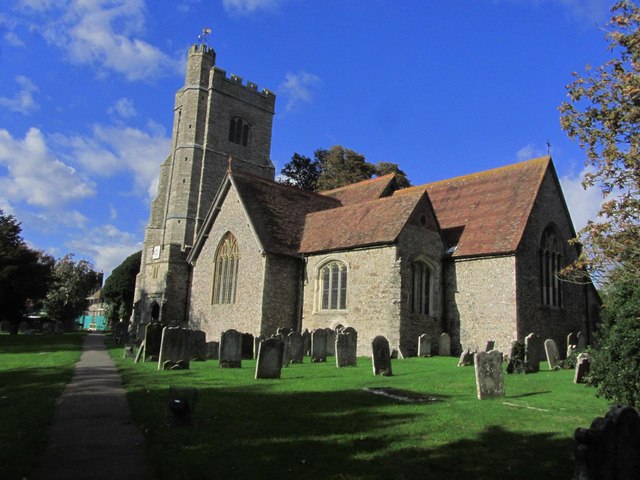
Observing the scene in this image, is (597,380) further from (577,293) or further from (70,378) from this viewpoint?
(577,293)

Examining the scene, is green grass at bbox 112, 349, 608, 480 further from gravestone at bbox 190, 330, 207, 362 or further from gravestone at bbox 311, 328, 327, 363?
gravestone at bbox 190, 330, 207, 362

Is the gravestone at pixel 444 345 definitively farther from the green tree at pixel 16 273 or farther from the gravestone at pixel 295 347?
the green tree at pixel 16 273

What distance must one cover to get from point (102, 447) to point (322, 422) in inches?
119

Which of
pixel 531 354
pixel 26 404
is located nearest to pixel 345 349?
pixel 531 354

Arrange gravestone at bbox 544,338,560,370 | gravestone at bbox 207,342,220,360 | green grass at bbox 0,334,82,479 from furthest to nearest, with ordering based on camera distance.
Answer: gravestone at bbox 207,342,220,360 < gravestone at bbox 544,338,560,370 < green grass at bbox 0,334,82,479

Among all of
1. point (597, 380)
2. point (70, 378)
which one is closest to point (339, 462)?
point (597, 380)

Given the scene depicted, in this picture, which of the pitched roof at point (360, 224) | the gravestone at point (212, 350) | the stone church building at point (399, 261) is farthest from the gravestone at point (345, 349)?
the pitched roof at point (360, 224)

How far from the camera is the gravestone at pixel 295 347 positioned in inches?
661

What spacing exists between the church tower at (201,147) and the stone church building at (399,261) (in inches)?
583

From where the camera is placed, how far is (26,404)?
8.82 meters

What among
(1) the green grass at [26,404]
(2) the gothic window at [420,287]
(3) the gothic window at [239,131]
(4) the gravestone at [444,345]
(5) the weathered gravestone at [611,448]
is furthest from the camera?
(3) the gothic window at [239,131]

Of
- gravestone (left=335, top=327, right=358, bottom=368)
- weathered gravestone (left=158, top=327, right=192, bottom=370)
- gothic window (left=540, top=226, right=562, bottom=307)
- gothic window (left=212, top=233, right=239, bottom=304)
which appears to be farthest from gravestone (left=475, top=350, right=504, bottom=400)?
gothic window (left=212, top=233, right=239, bottom=304)

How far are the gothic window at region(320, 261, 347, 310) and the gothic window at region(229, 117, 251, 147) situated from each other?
92.0ft

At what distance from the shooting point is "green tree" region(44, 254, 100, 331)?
56.8m
